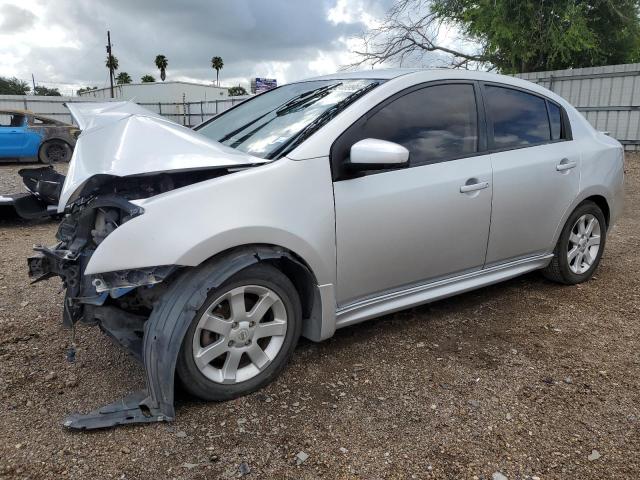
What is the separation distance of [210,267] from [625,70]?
12.5 meters

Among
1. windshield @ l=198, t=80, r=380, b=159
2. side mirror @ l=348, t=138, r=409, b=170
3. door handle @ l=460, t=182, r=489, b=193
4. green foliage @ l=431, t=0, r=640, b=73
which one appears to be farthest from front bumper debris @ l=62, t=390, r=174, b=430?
green foliage @ l=431, t=0, r=640, b=73

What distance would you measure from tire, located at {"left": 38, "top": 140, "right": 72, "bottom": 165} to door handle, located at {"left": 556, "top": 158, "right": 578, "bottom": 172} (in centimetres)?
1292

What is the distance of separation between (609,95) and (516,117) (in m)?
10.3

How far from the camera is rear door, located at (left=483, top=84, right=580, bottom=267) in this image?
346 cm

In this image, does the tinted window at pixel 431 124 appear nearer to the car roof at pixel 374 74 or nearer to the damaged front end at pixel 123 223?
the car roof at pixel 374 74

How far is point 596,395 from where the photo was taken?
8.82 feet

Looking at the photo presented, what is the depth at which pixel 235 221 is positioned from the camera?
245 cm

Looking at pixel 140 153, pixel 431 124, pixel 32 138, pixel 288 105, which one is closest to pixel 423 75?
pixel 431 124

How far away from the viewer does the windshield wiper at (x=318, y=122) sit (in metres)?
2.75

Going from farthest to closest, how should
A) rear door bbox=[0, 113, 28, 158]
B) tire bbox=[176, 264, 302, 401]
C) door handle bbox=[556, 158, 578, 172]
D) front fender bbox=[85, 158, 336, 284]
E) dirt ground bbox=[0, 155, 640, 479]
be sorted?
1. rear door bbox=[0, 113, 28, 158]
2. door handle bbox=[556, 158, 578, 172]
3. tire bbox=[176, 264, 302, 401]
4. front fender bbox=[85, 158, 336, 284]
5. dirt ground bbox=[0, 155, 640, 479]

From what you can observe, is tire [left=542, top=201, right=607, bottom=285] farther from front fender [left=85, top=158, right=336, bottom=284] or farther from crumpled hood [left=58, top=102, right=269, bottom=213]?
crumpled hood [left=58, top=102, right=269, bottom=213]

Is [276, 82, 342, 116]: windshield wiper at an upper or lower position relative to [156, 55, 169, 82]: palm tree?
lower

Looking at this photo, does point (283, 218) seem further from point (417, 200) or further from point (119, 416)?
point (119, 416)

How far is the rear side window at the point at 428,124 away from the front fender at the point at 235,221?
1.11ft
